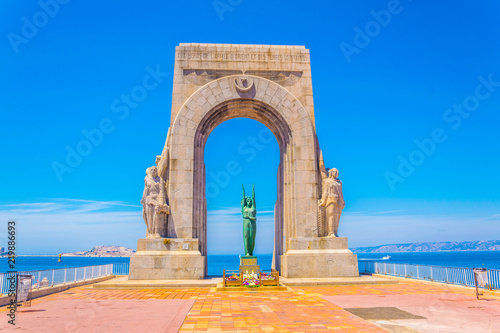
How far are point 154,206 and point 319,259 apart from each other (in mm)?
8016

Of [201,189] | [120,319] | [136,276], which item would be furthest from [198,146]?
[120,319]

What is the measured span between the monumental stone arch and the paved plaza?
3.15m

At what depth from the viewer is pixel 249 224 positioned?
1980 cm

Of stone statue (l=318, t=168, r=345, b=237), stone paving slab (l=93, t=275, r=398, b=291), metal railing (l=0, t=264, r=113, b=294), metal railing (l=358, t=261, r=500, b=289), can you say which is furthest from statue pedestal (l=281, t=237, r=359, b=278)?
metal railing (l=0, t=264, r=113, b=294)

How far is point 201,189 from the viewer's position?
66.2ft

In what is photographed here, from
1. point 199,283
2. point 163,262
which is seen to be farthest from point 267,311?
point 163,262

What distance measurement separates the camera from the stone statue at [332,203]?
61.8ft

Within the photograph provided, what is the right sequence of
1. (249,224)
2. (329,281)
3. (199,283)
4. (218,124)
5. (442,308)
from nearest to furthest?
(442,308), (199,283), (329,281), (249,224), (218,124)

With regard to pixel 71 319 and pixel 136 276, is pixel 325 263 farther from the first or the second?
pixel 71 319

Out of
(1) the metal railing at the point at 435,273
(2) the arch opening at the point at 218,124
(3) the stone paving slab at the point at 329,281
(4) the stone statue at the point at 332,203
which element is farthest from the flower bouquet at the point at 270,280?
(1) the metal railing at the point at 435,273

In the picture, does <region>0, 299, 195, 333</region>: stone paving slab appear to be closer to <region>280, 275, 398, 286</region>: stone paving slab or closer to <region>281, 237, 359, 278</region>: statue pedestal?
<region>280, 275, 398, 286</region>: stone paving slab

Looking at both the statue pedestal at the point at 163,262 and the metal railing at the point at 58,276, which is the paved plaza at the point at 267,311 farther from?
the statue pedestal at the point at 163,262

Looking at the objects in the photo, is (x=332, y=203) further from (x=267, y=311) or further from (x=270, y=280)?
(x=267, y=311)

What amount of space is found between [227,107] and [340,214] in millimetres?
7823
